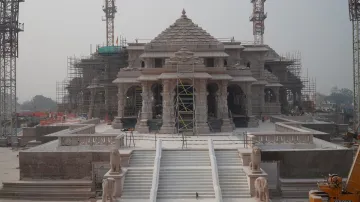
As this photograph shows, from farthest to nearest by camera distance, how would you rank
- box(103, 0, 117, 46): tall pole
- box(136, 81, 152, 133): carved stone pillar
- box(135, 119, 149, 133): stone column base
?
box(103, 0, 117, 46): tall pole, box(136, 81, 152, 133): carved stone pillar, box(135, 119, 149, 133): stone column base

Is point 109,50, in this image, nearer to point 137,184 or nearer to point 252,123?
point 252,123

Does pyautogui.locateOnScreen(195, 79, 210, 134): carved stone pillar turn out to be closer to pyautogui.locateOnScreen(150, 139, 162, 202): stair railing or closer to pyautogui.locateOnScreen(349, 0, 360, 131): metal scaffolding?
pyautogui.locateOnScreen(150, 139, 162, 202): stair railing

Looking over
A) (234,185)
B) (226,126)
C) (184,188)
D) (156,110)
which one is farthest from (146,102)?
(234,185)

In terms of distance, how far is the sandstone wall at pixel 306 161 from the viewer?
720 inches

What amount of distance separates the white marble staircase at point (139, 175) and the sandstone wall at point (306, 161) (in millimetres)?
5597

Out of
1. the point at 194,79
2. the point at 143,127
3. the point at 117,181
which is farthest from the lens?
the point at 143,127

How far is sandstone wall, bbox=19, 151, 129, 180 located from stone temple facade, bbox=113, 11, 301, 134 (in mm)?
9128

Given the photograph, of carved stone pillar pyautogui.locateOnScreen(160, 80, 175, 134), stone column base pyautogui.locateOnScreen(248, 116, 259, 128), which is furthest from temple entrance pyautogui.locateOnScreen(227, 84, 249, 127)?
carved stone pillar pyautogui.locateOnScreen(160, 80, 175, 134)

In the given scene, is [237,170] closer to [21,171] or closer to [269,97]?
[21,171]

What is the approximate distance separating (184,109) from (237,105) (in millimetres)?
9669

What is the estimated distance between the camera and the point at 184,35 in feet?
109

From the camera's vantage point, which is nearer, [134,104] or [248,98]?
[248,98]

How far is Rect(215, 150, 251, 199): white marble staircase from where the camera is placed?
16.0 m

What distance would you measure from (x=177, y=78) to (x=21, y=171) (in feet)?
39.3
